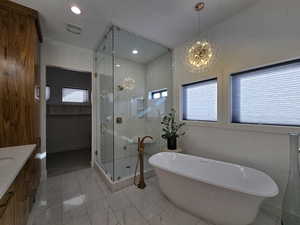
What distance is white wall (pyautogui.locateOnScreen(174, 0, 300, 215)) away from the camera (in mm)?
1510

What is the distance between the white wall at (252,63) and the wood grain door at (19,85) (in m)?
2.66

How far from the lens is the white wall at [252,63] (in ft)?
4.95

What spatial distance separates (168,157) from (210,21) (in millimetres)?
2368

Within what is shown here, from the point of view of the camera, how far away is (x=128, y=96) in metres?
3.04

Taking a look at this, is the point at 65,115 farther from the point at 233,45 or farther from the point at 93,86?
the point at 233,45

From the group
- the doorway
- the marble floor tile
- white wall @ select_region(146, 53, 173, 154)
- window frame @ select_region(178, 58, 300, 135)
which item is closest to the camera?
the marble floor tile

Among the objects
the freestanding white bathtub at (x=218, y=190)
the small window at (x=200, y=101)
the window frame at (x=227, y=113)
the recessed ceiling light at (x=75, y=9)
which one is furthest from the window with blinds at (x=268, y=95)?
the recessed ceiling light at (x=75, y=9)

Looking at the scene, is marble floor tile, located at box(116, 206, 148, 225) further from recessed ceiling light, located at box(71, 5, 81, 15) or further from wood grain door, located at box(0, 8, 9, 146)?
recessed ceiling light, located at box(71, 5, 81, 15)

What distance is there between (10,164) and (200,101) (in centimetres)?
272

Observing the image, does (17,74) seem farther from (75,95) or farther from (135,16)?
(75,95)

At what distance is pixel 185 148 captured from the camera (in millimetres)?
2660

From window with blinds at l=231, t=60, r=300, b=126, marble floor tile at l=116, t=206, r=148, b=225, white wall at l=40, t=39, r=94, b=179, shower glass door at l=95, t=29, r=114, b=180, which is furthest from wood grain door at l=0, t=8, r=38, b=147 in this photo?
window with blinds at l=231, t=60, r=300, b=126

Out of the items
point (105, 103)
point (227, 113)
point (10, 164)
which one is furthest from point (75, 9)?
point (227, 113)

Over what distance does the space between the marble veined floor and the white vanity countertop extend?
0.86 meters
